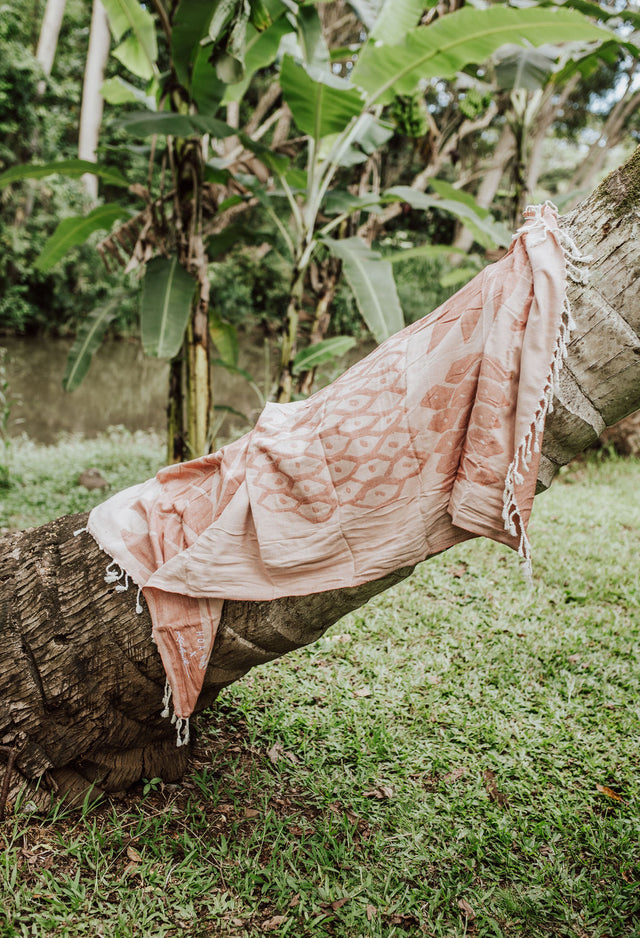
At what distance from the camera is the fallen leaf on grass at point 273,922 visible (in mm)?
1765

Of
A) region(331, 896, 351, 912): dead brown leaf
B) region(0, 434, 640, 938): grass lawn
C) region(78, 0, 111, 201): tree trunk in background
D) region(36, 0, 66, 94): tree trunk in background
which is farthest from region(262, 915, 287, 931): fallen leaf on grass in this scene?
region(36, 0, 66, 94): tree trunk in background

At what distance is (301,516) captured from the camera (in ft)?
5.53

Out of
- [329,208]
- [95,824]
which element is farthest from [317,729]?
[329,208]

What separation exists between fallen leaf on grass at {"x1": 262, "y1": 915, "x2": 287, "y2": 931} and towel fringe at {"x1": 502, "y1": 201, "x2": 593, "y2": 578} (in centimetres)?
119

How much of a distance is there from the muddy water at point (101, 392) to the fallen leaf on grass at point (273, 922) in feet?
20.8

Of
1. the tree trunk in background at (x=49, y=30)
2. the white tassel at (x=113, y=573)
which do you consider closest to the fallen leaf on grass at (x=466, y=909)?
the white tassel at (x=113, y=573)

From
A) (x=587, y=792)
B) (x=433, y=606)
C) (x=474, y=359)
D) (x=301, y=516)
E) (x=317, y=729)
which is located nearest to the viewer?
(x=474, y=359)

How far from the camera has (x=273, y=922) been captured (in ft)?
5.83

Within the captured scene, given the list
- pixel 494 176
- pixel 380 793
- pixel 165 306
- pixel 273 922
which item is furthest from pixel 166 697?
pixel 494 176

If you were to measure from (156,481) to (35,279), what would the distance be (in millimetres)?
13449

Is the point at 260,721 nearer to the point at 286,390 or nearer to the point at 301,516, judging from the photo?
the point at 301,516

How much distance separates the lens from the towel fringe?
145 centimetres

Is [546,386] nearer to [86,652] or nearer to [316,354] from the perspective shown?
[86,652]

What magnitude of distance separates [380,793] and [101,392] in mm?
10001
